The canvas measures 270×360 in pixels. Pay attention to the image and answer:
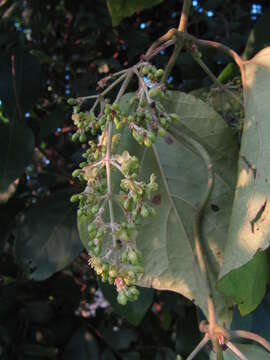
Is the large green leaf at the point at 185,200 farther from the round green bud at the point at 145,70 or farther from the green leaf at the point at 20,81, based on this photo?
the green leaf at the point at 20,81

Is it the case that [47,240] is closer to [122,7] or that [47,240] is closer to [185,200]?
[185,200]

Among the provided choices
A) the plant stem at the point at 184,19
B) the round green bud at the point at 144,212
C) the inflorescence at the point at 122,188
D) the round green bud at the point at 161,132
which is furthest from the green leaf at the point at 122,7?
the round green bud at the point at 144,212

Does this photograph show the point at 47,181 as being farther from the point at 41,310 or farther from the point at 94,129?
the point at 94,129

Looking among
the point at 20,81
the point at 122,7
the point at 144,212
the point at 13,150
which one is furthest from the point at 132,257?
the point at 20,81

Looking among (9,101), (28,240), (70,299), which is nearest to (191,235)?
(28,240)

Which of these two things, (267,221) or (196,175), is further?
(196,175)

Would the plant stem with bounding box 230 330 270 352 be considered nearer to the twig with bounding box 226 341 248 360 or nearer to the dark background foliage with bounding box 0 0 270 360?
the twig with bounding box 226 341 248 360
